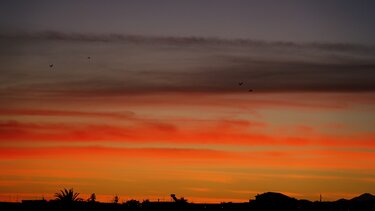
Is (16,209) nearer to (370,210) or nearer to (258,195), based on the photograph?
(258,195)

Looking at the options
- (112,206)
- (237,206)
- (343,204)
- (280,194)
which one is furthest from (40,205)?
(343,204)

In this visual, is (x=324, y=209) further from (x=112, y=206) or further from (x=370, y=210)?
(x=112, y=206)

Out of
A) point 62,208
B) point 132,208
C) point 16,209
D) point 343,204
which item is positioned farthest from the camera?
point 343,204

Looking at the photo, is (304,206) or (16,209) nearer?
(16,209)

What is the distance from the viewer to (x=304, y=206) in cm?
10725

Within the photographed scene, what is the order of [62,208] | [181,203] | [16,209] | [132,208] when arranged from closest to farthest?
1. [62,208]
2. [16,209]
3. [132,208]
4. [181,203]

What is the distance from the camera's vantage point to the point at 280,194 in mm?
106125

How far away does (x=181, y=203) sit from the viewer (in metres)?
104

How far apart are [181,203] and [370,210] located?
29.8 meters

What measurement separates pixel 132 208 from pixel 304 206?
27130mm

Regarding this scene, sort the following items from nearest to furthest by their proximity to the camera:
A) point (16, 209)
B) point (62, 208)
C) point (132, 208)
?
point (62, 208)
point (16, 209)
point (132, 208)

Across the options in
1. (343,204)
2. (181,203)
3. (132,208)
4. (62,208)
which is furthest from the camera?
(343,204)

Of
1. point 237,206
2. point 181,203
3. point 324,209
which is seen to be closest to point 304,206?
point 324,209

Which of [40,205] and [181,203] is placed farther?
[181,203]
